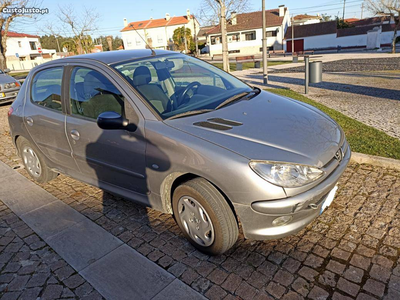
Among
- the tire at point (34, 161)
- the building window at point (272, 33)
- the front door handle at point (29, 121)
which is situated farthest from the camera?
the building window at point (272, 33)

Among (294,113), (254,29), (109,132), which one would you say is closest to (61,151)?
(109,132)

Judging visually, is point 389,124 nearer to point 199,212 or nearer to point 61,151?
point 199,212

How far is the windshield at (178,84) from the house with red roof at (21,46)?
68.9 metres

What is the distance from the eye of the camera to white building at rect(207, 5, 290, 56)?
5247 cm

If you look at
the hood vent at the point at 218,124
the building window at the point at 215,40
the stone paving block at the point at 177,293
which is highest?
the building window at the point at 215,40

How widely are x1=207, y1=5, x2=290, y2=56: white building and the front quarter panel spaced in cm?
5295

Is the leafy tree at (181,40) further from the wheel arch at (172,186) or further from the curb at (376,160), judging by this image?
the wheel arch at (172,186)

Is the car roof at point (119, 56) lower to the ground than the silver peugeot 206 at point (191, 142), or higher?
higher

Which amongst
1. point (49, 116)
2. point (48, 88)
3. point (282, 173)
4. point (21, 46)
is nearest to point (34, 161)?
point (49, 116)

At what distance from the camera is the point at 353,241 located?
271 centimetres

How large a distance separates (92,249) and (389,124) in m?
5.71

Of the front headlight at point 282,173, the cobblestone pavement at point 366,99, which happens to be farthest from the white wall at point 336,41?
the front headlight at point 282,173

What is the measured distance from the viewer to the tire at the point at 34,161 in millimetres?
4305

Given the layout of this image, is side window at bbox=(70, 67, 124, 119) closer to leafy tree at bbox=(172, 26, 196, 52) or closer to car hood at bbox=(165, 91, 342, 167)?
car hood at bbox=(165, 91, 342, 167)
